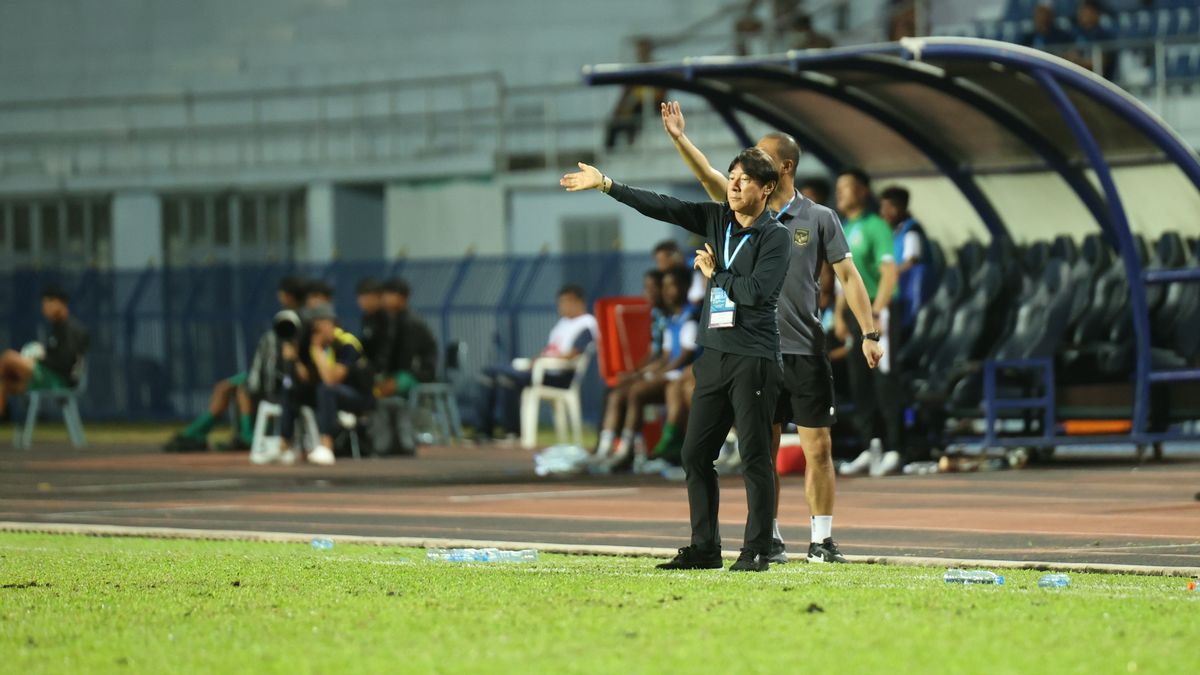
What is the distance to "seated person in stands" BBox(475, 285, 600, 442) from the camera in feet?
72.0

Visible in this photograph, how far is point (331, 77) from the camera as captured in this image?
36.8 m

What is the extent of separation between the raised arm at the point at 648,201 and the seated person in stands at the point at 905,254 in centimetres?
748

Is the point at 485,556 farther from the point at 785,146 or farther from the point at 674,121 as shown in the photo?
the point at 785,146

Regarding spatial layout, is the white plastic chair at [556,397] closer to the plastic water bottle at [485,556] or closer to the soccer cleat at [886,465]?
the soccer cleat at [886,465]

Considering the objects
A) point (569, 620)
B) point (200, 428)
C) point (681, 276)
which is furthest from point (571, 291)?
point (569, 620)

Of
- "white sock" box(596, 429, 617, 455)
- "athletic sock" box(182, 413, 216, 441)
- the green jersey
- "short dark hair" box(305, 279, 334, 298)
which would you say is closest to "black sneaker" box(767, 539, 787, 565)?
the green jersey

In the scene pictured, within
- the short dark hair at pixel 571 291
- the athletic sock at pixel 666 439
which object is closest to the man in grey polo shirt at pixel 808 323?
the athletic sock at pixel 666 439

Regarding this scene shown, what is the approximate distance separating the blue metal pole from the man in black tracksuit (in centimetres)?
706

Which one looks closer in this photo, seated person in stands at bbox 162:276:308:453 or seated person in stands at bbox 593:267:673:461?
seated person in stands at bbox 593:267:673:461

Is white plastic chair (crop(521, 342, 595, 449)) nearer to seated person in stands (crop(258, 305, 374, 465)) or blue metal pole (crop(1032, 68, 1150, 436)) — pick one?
seated person in stands (crop(258, 305, 374, 465))

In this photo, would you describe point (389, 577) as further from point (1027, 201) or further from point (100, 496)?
point (1027, 201)

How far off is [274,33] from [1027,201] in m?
23.0

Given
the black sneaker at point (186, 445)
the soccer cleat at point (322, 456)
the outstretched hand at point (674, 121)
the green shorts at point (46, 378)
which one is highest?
the outstretched hand at point (674, 121)

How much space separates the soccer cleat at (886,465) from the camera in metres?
16.0
